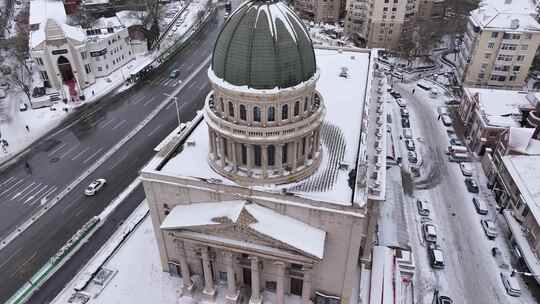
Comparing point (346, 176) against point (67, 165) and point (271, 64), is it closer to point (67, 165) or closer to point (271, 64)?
point (271, 64)

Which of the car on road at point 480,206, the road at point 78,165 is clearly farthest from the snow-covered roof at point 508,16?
the road at point 78,165

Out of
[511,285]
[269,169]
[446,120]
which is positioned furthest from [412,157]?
[269,169]

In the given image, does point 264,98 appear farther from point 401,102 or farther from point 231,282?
point 401,102

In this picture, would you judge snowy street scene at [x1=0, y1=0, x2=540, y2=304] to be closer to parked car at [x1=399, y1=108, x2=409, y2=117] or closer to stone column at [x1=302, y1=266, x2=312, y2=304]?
stone column at [x1=302, y1=266, x2=312, y2=304]

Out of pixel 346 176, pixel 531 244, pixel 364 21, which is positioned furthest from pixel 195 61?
pixel 531 244

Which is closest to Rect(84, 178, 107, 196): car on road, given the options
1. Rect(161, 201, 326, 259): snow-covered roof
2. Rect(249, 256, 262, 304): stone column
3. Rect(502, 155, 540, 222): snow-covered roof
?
Rect(161, 201, 326, 259): snow-covered roof

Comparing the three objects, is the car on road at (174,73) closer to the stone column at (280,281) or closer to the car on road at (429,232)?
the car on road at (429,232)
